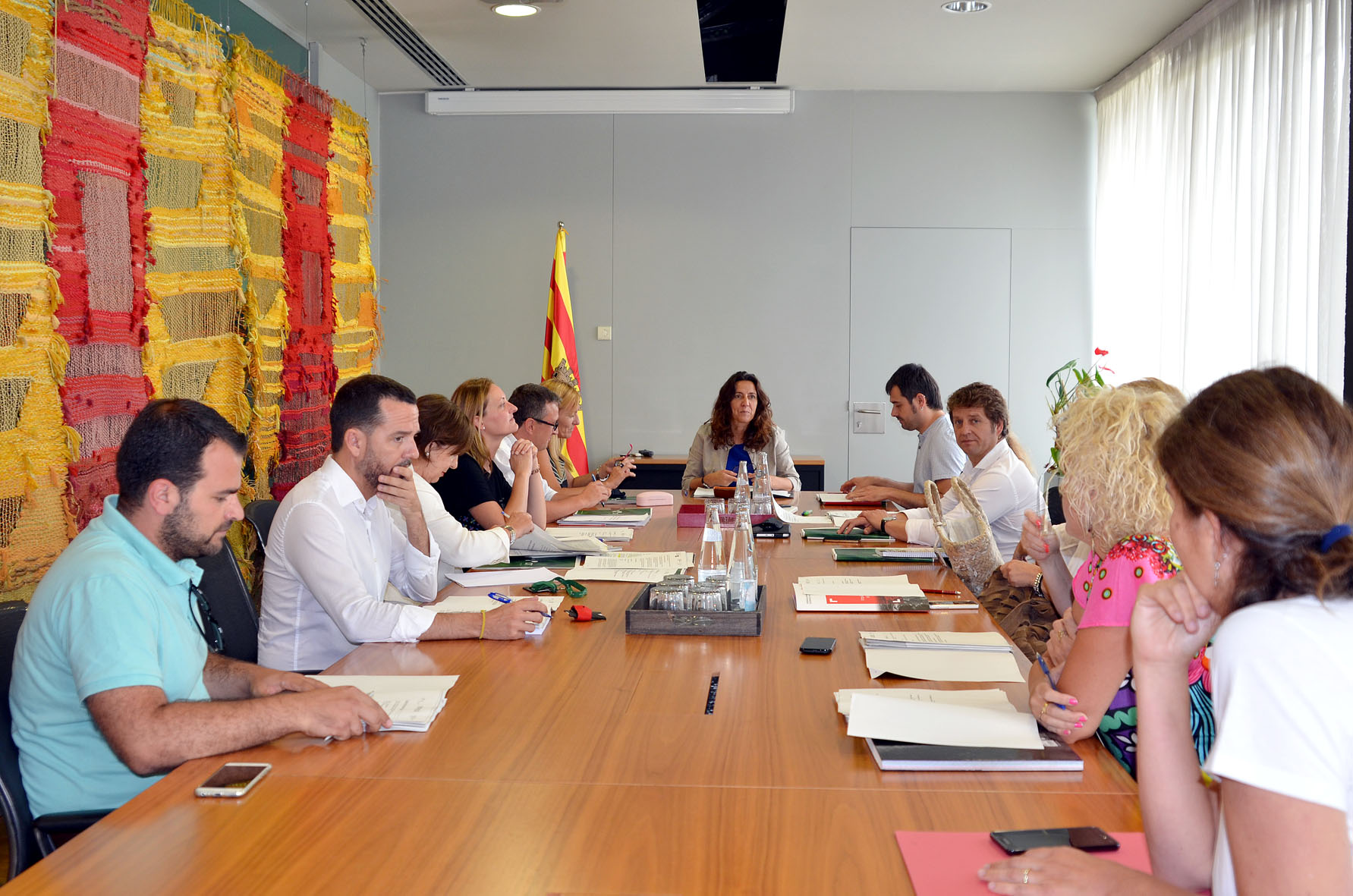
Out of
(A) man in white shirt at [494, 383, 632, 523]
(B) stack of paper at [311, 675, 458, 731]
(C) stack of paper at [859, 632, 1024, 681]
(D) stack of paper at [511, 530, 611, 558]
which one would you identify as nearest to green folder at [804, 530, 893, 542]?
(D) stack of paper at [511, 530, 611, 558]

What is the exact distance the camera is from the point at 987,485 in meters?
3.62

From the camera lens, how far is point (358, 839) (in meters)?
1.30

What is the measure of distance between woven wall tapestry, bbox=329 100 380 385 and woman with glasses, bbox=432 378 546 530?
1.54 meters

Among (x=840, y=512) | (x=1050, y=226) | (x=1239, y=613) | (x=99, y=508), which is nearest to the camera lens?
(x=1239, y=613)

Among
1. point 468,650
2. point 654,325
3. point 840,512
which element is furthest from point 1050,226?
point 468,650

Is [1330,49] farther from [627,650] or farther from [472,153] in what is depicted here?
[472,153]

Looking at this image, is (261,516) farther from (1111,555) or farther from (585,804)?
(1111,555)

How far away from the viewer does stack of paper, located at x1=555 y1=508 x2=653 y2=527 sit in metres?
3.99

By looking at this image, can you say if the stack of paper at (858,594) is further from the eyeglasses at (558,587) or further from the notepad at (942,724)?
the notepad at (942,724)

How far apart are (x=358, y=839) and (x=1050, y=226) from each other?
21.0 feet

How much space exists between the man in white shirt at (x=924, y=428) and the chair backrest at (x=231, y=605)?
2862mm

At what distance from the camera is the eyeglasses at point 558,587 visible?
2646 mm

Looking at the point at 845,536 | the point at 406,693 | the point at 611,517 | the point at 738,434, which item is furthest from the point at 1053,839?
the point at 738,434

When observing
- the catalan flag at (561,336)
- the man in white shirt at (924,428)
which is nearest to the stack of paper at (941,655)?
the man in white shirt at (924,428)
